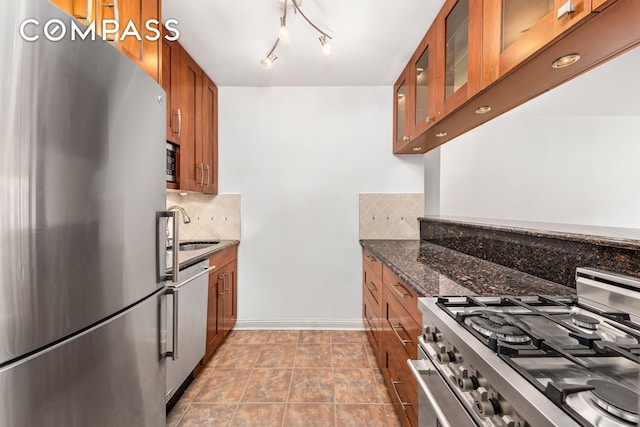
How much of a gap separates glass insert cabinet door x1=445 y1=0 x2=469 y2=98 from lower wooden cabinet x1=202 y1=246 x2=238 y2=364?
78.8 inches

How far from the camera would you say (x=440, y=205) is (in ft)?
11.7

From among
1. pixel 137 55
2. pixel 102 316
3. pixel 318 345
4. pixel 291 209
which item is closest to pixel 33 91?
pixel 102 316

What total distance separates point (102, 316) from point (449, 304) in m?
1.11

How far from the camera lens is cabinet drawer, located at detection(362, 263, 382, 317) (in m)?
2.05

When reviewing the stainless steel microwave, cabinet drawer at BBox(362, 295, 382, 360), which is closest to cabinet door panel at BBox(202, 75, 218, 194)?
the stainless steel microwave

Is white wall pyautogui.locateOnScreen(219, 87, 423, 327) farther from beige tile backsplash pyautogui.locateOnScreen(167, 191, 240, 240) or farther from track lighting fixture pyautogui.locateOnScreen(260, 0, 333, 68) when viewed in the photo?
track lighting fixture pyautogui.locateOnScreen(260, 0, 333, 68)

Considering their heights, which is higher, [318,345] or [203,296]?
[203,296]

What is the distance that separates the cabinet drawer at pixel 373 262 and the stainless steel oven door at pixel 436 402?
42.2 inches

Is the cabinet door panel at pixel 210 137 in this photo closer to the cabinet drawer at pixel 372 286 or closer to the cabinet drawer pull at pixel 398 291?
the cabinet drawer at pixel 372 286

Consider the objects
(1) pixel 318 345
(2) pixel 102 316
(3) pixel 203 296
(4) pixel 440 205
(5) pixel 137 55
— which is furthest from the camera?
(4) pixel 440 205

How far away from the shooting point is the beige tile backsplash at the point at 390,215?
288 cm

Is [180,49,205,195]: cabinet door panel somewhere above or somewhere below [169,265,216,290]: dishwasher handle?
above

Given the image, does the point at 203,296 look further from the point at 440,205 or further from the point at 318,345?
the point at 440,205

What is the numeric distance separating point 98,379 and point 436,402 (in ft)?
3.39
